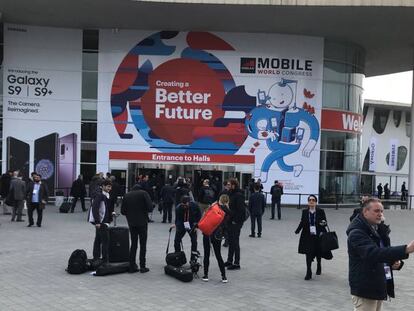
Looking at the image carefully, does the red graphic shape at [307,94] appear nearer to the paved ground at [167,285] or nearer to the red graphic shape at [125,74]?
the red graphic shape at [125,74]

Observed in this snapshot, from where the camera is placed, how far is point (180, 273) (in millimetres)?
8570

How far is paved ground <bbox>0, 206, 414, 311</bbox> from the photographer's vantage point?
7113mm

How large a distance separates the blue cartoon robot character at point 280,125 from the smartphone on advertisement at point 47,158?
965 cm

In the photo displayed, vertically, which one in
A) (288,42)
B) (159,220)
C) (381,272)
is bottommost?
(159,220)

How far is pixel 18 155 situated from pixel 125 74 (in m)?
6.55

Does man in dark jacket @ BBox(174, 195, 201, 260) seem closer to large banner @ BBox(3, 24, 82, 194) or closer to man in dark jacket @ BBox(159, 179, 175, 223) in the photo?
man in dark jacket @ BBox(159, 179, 175, 223)

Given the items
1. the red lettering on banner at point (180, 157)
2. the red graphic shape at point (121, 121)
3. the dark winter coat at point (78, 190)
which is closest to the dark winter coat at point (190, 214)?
the dark winter coat at point (78, 190)

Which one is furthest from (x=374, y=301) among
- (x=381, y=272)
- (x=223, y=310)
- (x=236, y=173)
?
(x=236, y=173)

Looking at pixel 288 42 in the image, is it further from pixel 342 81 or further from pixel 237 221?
pixel 237 221

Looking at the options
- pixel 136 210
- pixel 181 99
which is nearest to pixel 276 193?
pixel 181 99

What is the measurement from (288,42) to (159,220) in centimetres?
1283

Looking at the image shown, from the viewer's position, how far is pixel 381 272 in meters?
4.36

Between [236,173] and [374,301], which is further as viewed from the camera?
[236,173]

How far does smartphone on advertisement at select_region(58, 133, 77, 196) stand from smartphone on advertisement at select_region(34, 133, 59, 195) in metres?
0.24
